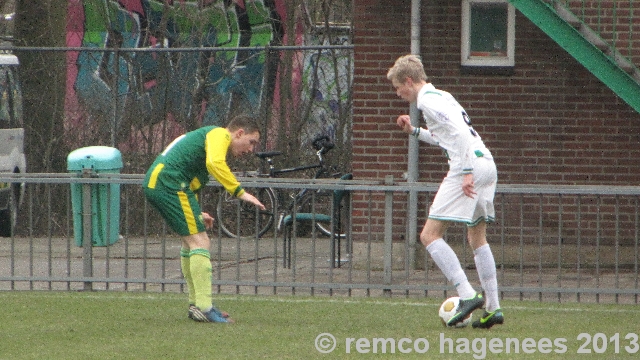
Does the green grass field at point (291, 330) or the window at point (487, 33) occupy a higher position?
the window at point (487, 33)

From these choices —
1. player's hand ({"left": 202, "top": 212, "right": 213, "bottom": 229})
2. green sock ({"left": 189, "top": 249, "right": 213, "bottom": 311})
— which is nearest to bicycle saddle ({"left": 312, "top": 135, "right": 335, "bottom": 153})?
player's hand ({"left": 202, "top": 212, "right": 213, "bottom": 229})

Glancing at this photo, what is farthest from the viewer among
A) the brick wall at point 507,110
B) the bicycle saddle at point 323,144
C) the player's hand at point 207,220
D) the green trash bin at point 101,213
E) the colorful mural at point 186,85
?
the colorful mural at point 186,85

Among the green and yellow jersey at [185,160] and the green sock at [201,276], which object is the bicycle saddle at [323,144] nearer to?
the green and yellow jersey at [185,160]

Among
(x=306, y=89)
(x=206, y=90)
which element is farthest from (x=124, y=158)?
(x=306, y=89)

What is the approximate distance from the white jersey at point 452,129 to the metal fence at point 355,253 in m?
2.09

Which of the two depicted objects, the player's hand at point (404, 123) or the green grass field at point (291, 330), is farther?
the player's hand at point (404, 123)

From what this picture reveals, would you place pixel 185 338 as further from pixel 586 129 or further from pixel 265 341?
pixel 586 129

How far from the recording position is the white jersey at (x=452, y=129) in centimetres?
790

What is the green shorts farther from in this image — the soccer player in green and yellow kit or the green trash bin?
the green trash bin

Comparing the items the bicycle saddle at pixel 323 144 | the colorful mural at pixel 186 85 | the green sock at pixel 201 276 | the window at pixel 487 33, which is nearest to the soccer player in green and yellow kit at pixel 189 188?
the green sock at pixel 201 276

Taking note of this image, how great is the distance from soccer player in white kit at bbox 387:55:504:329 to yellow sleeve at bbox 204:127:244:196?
1.25 m

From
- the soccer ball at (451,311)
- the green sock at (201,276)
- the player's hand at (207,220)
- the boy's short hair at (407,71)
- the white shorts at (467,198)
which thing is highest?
the boy's short hair at (407,71)

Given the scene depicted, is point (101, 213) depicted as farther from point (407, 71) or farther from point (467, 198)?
point (467, 198)

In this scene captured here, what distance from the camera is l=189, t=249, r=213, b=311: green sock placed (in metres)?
8.37
